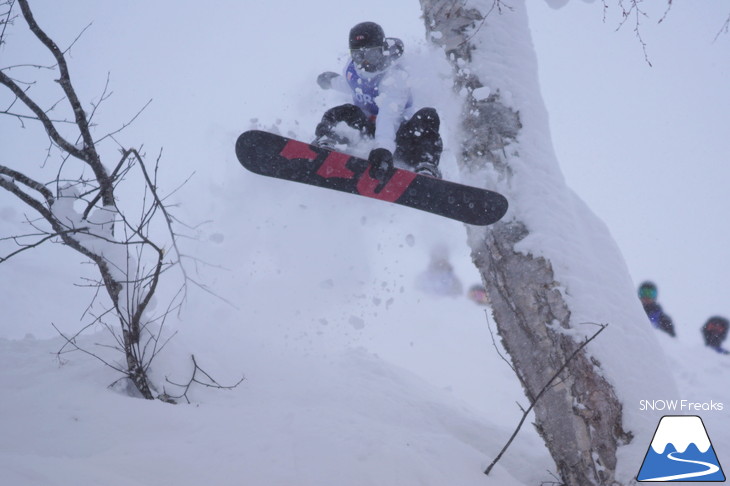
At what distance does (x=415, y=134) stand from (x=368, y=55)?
71 cm

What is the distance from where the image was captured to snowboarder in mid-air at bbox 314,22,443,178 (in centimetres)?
294

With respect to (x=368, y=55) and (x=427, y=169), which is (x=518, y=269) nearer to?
(x=427, y=169)

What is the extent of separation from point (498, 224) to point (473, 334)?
5.21m

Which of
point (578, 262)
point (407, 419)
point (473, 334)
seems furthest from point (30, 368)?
point (473, 334)

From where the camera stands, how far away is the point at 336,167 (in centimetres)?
278

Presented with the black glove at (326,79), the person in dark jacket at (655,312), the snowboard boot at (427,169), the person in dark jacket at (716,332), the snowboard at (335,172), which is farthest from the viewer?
the person in dark jacket at (655,312)

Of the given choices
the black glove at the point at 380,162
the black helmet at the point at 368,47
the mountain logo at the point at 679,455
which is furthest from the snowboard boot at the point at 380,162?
the mountain logo at the point at 679,455

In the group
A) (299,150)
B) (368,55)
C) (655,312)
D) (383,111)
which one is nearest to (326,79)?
(368,55)

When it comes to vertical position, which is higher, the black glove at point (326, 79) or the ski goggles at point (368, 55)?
the black glove at point (326, 79)

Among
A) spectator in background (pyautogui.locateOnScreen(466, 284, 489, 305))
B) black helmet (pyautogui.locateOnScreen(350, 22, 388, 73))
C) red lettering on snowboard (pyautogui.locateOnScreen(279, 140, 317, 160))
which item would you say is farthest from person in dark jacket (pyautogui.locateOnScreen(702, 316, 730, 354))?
red lettering on snowboard (pyautogui.locateOnScreen(279, 140, 317, 160))

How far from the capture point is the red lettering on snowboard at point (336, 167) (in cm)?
276

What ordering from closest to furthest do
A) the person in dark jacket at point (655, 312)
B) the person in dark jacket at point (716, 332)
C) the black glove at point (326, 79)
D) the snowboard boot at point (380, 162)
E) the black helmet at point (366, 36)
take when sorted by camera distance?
the snowboard boot at point (380, 162) < the black helmet at point (366, 36) < the black glove at point (326, 79) < the person in dark jacket at point (716, 332) < the person in dark jacket at point (655, 312)

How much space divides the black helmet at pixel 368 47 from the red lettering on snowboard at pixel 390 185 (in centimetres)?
94

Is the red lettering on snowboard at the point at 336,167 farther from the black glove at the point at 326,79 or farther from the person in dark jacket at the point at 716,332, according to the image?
the person in dark jacket at the point at 716,332
